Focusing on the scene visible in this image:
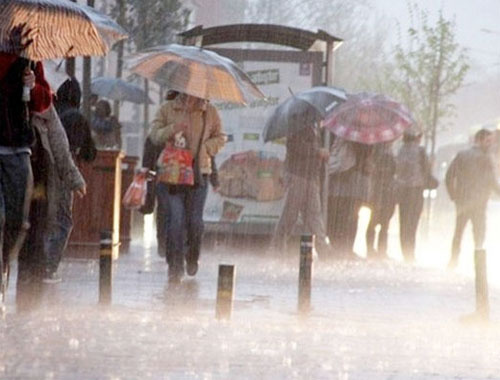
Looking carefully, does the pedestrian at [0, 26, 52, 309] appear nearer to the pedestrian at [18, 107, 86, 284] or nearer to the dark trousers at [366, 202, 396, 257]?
the pedestrian at [18, 107, 86, 284]

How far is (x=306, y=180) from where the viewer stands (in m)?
20.7

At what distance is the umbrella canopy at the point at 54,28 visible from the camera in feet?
37.0

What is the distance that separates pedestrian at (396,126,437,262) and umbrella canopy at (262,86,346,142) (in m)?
1.11

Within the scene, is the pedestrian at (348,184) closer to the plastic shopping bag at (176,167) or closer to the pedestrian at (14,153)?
the plastic shopping bag at (176,167)

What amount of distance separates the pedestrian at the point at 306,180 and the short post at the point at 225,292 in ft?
28.7

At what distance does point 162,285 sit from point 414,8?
27.1m

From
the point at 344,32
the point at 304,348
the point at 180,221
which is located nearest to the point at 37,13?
the point at 304,348

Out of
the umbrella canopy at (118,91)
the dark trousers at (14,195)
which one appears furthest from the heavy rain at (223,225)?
the umbrella canopy at (118,91)

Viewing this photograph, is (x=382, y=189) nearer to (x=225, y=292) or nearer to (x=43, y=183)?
(x=225, y=292)

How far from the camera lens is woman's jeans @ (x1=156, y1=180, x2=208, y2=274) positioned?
15.3m

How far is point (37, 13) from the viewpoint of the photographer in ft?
37.7

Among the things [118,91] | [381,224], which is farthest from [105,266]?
[118,91]

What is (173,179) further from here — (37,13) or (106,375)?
(106,375)

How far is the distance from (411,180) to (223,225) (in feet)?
8.83
